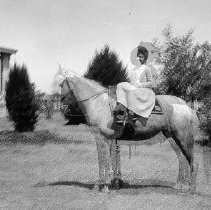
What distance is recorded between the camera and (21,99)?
26688mm

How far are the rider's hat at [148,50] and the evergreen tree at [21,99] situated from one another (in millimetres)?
16595

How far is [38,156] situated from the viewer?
18.9 meters

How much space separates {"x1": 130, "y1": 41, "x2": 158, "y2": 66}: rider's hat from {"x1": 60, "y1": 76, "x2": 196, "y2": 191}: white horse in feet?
3.24

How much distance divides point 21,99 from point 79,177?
46.5ft

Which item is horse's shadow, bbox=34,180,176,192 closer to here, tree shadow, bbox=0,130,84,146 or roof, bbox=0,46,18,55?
tree shadow, bbox=0,130,84,146

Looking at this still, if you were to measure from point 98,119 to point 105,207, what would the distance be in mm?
2231

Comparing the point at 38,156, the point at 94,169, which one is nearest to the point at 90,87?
the point at 94,169

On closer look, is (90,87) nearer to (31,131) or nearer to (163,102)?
(163,102)

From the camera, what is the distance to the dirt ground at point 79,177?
31.2ft

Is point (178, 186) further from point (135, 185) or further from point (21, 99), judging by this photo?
point (21, 99)

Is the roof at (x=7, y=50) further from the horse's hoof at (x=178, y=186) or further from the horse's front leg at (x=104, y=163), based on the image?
the horse's hoof at (x=178, y=186)

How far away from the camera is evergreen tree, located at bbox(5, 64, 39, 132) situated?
26.5 m

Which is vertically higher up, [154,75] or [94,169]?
[154,75]

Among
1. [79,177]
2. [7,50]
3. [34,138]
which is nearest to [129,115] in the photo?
[79,177]
